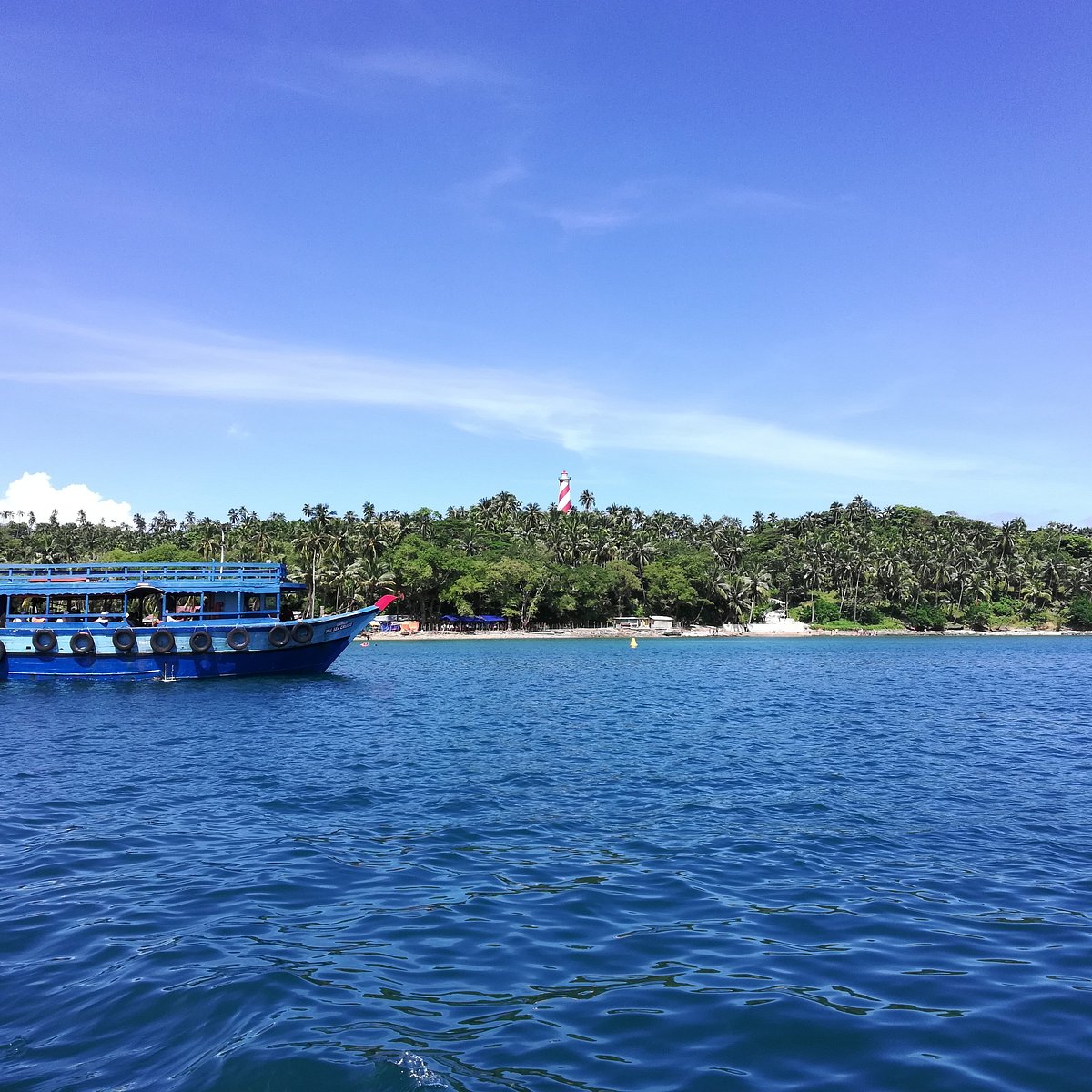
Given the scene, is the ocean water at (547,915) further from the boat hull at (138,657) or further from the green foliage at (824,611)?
the green foliage at (824,611)

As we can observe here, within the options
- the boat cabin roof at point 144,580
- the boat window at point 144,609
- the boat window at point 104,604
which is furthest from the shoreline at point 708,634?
the boat window at point 104,604

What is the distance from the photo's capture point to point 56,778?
1861 cm

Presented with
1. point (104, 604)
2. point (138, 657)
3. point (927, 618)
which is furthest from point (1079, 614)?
point (104, 604)

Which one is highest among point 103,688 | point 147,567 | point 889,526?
point 889,526

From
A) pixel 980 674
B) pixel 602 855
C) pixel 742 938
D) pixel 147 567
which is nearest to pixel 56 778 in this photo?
pixel 602 855

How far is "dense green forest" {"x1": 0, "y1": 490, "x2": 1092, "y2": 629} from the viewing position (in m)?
110

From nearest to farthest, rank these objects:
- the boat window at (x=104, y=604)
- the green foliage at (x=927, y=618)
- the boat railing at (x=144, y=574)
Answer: the boat railing at (x=144, y=574) → the boat window at (x=104, y=604) → the green foliage at (x=927, y=618)

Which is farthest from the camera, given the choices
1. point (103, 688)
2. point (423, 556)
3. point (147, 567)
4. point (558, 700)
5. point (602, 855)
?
point (423, 556)

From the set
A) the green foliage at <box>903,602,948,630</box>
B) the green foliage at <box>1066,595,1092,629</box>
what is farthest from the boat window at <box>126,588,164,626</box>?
the green foliage at <box>1066,595,1092,629</box>

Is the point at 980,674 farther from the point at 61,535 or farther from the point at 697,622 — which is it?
the point at 61,535

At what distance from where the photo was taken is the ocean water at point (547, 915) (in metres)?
6.80

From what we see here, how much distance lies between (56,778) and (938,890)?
56.6 ft

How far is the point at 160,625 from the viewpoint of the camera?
42406 millimetres

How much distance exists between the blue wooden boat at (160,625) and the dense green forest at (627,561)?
53603mm
